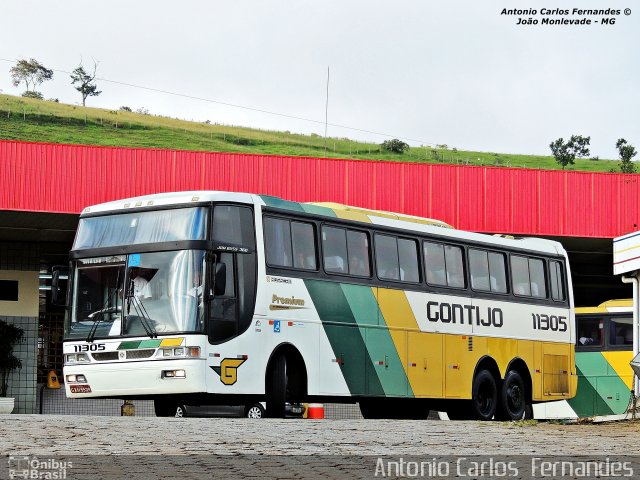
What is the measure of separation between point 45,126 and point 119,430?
10723 centimetres

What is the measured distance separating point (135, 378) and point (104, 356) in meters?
0.62

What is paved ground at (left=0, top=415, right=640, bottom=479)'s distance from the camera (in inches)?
349

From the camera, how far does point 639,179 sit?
108 feet

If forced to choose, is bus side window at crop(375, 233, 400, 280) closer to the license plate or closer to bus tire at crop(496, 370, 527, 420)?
bus tire at crop(496, 370, 527, 420)

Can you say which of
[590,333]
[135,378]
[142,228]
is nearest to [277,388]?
[135,378]

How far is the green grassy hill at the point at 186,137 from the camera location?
378 feet

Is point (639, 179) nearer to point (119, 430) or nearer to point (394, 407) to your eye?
point (394, 407)

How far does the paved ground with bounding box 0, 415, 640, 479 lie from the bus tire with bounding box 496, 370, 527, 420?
314 inches

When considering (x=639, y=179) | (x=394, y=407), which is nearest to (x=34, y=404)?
(x=394, y=407)

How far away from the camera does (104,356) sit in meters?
17.7

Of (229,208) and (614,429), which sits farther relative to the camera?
(229,208)

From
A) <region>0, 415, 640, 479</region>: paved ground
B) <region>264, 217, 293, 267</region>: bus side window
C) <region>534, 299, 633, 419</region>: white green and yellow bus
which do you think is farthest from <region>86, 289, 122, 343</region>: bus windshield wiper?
<region>534, 299, 633, 419</region>: white green and yellow bus

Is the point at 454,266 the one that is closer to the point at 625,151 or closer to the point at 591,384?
the point at 591,384

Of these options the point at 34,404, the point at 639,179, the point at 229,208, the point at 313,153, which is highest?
the point at 313,153
